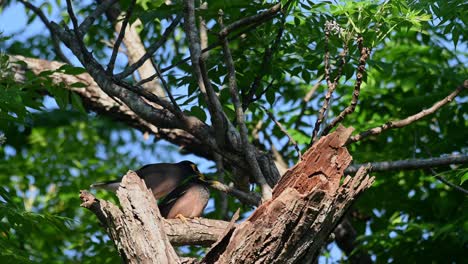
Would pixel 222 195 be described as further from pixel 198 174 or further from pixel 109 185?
pixel 109 185

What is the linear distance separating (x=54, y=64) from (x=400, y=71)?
14.0 feet

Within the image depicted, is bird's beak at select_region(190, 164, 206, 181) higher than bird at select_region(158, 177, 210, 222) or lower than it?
higher

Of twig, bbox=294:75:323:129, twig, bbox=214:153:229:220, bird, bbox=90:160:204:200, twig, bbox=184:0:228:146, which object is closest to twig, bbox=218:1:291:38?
twig, bbox=184:0:228:146

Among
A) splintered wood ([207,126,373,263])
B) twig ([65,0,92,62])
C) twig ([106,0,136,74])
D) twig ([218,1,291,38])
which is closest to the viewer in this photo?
splintered wood ([207,126,373,263])

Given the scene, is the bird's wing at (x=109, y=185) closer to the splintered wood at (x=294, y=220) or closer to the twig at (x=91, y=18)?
the twig at (x=91, y=18)

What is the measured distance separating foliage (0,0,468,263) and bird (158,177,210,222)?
81 cm

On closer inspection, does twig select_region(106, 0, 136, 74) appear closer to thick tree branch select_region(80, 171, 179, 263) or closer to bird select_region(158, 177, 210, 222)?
bird select_region(158, 177, 210, 222)

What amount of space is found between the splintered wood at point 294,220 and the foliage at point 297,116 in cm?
101

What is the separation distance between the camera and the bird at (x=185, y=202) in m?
9.00

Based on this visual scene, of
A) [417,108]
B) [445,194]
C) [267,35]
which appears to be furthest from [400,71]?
[267,35]

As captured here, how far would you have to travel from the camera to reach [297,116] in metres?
11.3

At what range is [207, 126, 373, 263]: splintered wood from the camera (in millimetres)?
5359

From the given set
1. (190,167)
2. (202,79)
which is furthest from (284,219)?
(190,167)

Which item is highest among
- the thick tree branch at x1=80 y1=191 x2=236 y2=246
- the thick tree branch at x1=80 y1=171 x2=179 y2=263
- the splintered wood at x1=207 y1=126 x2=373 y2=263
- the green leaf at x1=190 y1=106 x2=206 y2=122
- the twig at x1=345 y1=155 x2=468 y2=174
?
the green leaf at x1=190 y1=106 x2=206 y2=122
